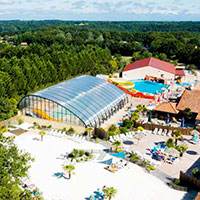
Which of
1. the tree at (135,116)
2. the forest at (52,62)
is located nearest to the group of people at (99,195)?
the tree at (135,116)

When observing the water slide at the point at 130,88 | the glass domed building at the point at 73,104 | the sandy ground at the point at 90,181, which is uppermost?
the glass domed building at the point at 73,104

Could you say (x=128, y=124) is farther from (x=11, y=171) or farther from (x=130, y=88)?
(x=130, y=88)

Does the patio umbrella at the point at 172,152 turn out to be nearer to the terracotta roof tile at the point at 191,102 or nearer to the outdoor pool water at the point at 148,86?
the terracotta roof tile at the point at 191,102

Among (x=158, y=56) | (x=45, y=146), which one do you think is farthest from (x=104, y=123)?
(x=158, y=56)

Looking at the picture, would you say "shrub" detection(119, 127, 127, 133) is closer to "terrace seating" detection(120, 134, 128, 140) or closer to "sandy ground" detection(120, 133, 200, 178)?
"terrace seating" detection(120, 134, 128, 140)

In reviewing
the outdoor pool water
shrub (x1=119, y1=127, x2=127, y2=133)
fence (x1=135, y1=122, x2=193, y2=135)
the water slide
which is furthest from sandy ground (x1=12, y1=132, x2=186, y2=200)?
the outdoor pool water
